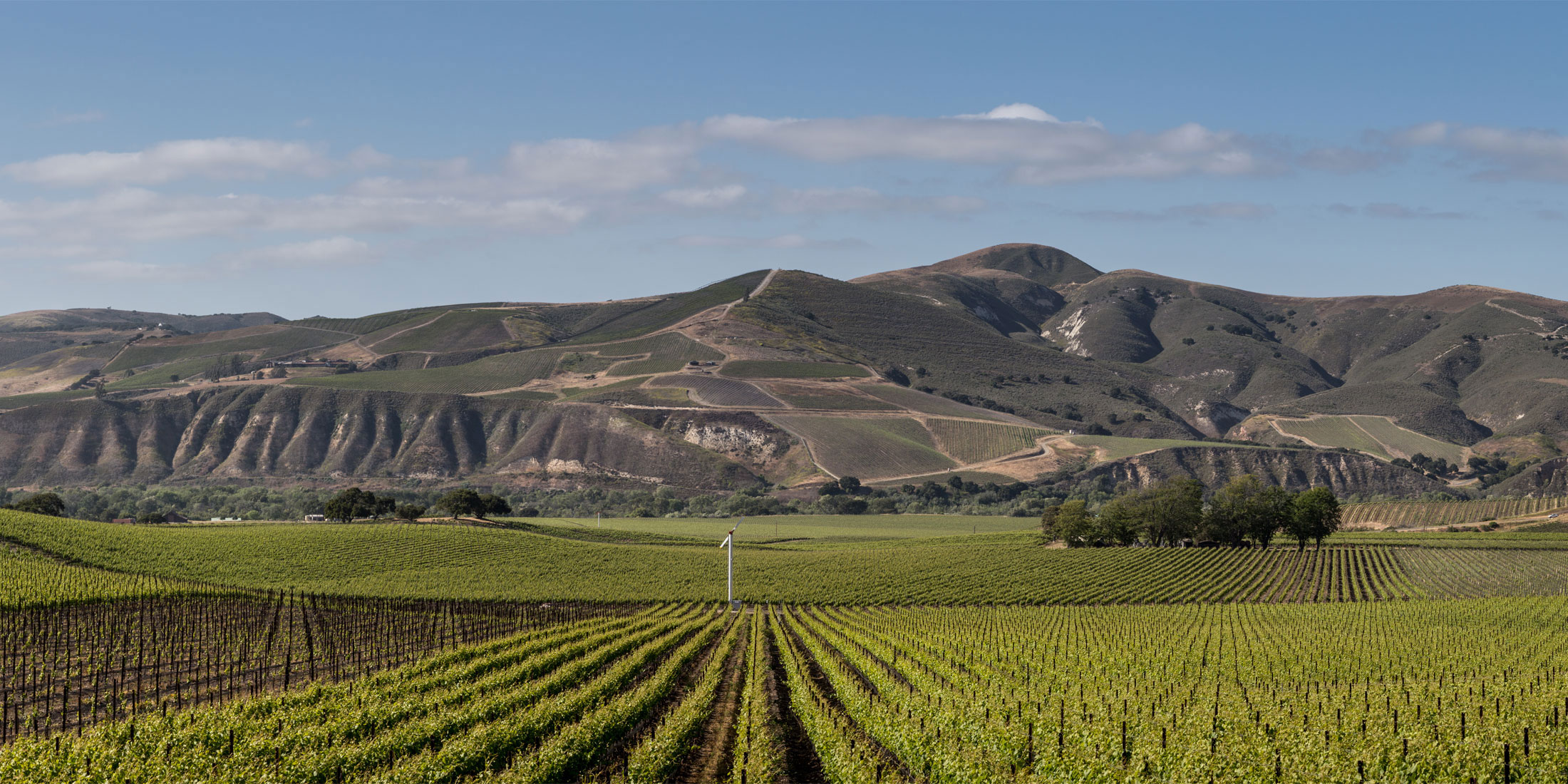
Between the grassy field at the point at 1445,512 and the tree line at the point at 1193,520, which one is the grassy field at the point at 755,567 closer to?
the tree line at the point at 1193,520

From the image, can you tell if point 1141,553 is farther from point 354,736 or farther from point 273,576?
point 354,736

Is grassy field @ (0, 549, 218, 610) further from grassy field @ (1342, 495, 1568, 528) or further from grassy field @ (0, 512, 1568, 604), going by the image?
grassy field @ (1342, 495, 1568, 528)

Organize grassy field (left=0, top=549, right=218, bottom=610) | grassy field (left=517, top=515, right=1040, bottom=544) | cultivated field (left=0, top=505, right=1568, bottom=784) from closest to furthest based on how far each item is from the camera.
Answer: cultivated field (left=0, top=505, right=1568, bottom=784), grassy field (left=0, top=549, right=218, bottom=610), grassy field (left=517, top=515, right=1040, bottom=544)

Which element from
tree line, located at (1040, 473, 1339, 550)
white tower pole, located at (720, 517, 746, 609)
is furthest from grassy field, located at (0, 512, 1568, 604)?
tree line, located at (1040, 473, 1339, 550)

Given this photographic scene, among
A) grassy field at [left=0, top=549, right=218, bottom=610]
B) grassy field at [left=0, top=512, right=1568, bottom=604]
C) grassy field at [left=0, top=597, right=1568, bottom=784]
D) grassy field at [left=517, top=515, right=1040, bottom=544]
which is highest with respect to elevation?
grassy field at [left=0, top=597, right=1568, bottom=784]

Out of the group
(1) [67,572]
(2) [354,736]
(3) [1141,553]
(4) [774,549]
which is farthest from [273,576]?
(3) [1141,553]

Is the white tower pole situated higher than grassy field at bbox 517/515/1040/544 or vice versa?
the white tower pole

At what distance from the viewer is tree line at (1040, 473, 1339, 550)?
124 metres

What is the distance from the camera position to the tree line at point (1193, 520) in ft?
407

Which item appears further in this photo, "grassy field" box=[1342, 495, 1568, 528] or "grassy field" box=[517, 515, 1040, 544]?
"grassy field" box=[1342, 495, 1568, 528]

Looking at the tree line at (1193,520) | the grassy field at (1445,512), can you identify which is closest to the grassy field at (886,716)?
the tree line at (1193,520)

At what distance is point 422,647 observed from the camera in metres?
51.7

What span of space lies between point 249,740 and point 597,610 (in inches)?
1914

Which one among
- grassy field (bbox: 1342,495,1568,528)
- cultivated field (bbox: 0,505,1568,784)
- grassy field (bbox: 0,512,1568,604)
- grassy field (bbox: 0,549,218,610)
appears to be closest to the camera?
cultivated field (bbox: 0,505,1568,784)
